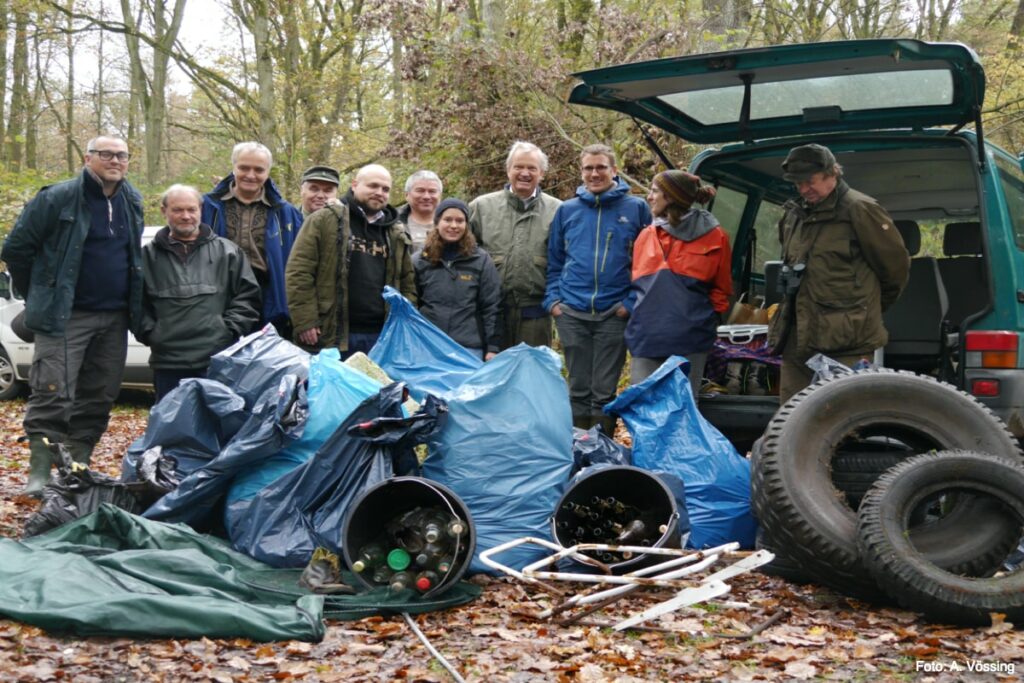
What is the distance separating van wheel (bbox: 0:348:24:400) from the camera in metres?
10.8

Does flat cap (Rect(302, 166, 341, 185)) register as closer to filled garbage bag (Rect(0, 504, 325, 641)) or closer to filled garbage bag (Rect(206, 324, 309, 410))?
filled garbage bag (Rect(206, 324, 309, 410))

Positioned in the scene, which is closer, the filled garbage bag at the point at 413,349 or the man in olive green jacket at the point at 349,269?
the filled garbage bag at the point at 413,349

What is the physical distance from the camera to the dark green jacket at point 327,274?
5832 millimetres

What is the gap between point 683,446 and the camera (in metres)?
5.10

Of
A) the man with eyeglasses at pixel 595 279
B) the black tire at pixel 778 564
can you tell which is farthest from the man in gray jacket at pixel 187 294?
the black tire at pixel 778 564

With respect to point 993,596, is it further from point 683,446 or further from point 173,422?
point 173,422

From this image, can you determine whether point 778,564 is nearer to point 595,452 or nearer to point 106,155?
point 595,452

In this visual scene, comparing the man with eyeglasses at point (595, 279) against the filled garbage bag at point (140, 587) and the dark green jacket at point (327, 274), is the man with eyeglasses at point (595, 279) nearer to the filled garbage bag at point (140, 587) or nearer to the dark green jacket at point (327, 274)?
the dark green jacket at point (327, 274)

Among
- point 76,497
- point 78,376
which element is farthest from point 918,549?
point 78,376

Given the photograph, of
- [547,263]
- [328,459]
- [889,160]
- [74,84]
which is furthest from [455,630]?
[74,84]

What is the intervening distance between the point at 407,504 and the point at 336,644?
2.81ft

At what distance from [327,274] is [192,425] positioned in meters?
1.29

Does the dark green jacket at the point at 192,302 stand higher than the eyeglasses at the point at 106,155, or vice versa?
the eyeglasses at the point at 106,155

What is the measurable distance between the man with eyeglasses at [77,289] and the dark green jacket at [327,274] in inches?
33.5
